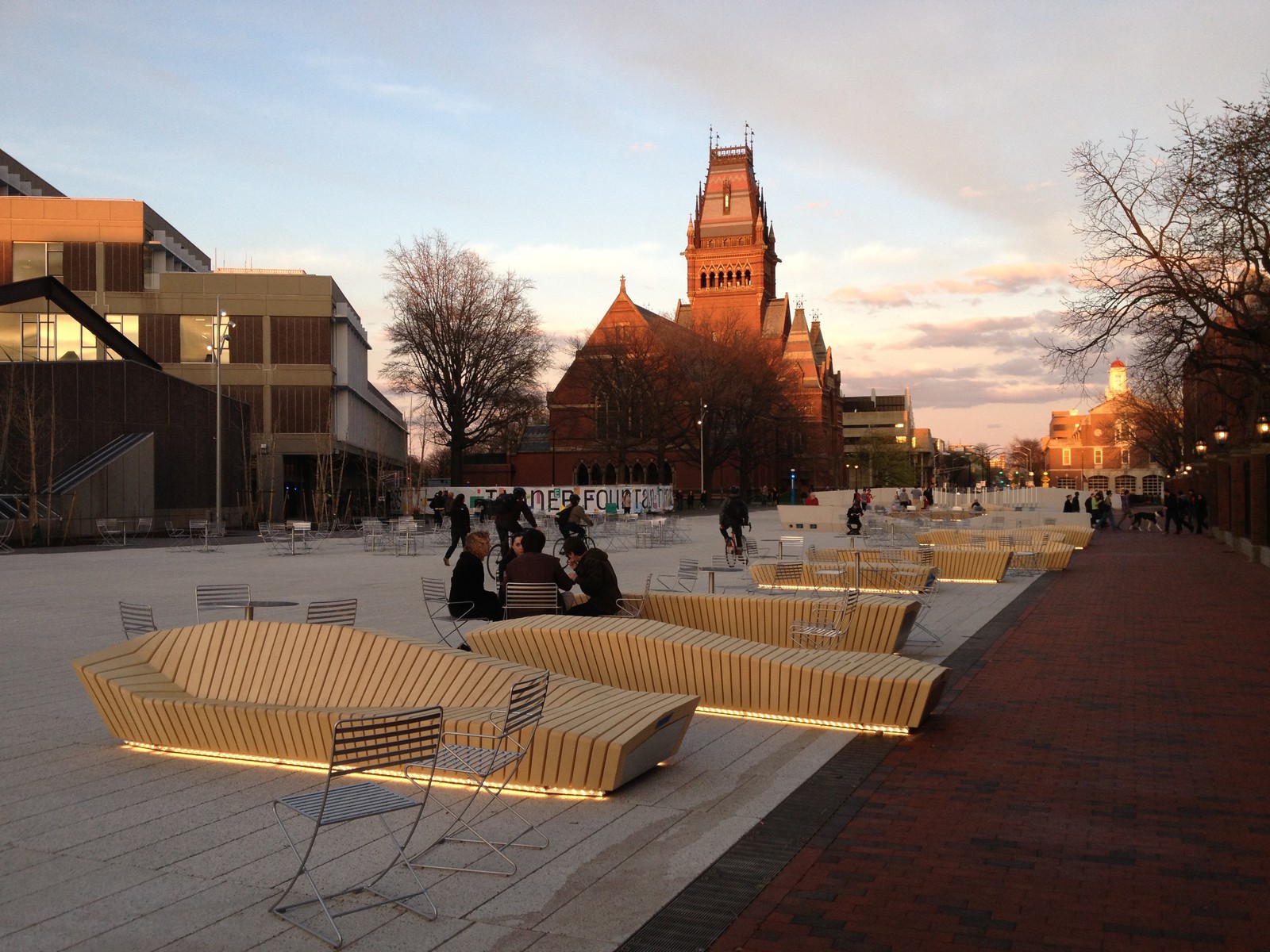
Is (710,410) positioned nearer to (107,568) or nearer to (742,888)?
(107,568)

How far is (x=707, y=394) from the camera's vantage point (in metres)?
71.1

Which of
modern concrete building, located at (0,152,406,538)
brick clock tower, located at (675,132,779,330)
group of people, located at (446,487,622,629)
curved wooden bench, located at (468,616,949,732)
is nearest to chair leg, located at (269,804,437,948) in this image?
curved wooden bench, located at (468,616,949,732)

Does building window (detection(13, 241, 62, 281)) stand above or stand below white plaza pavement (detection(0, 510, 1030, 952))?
above

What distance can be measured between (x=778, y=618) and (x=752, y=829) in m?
5.10

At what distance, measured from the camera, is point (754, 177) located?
111 m

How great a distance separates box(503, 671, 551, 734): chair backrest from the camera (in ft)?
18.0

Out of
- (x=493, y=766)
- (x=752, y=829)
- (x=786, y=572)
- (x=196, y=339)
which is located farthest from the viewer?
(x=196, y=339)

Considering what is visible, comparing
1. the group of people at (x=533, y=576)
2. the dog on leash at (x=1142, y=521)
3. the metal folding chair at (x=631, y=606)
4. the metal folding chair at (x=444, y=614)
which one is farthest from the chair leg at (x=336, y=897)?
the dog on leash at (x=1142, y=521)

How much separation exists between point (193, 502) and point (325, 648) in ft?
113

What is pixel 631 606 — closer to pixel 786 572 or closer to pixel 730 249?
pixel 786 572

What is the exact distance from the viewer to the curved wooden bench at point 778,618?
1083 centimetres

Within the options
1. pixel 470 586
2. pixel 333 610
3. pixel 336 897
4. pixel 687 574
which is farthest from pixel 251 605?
pixel 687 574

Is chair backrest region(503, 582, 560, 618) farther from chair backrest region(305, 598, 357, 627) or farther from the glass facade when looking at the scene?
the glass facade

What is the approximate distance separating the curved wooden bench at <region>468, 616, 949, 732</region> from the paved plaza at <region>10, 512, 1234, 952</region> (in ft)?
0.91
